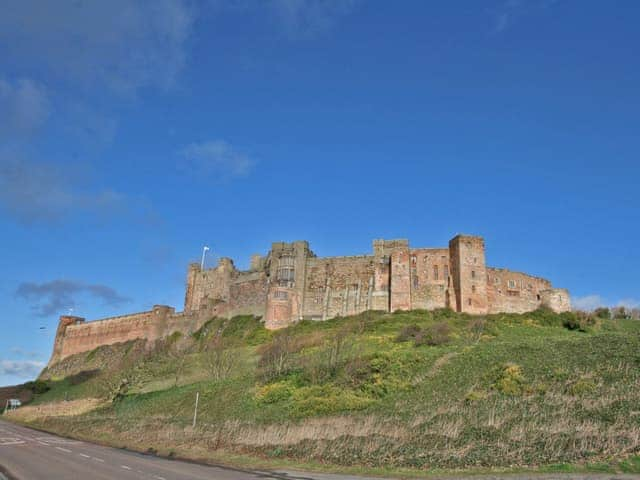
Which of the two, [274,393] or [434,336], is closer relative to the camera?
[274,393]

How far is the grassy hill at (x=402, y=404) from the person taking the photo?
15.8 meters

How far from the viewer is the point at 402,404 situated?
2402 cm

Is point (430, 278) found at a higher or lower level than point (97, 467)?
higher

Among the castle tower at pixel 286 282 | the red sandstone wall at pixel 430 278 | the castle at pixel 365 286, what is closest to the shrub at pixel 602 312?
the castle at pixel 365 286

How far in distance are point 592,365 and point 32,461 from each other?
22.9m

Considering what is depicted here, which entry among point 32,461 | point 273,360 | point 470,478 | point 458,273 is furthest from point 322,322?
point 470,478

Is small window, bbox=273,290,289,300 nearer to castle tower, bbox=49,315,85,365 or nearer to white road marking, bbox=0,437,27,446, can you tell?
white road marking, bbox=0,437,27,446

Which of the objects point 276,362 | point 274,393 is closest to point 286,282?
point 276,362

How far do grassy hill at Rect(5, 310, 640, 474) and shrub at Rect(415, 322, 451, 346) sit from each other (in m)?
0.14

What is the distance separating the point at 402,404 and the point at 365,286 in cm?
3782

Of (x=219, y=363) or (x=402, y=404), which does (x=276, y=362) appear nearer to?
(x=219, y=363)

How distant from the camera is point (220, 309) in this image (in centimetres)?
6919

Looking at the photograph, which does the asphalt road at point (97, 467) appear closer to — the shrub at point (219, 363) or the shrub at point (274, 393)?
the shrub at point (274, 393)

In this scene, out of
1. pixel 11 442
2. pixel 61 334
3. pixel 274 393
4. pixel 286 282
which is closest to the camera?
pixel 11 442
